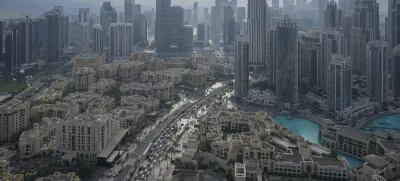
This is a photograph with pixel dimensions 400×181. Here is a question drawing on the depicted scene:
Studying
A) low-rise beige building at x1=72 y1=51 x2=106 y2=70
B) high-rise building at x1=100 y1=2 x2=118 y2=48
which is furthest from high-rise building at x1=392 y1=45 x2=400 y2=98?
high-rise building at x1=100 y1=2 x2=118 y2=48

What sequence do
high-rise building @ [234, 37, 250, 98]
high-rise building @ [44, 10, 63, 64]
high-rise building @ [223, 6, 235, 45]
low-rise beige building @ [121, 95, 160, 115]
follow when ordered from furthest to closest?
high-rise building @ [223, 6, 235, 45] < high-rise building @ [44, 10, 63, 64] < high-rise building @ [234, 37, 250, 98] < low-rise beige building @ [121, 95, 160, 115]

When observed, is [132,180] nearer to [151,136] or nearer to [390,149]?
[151,136]

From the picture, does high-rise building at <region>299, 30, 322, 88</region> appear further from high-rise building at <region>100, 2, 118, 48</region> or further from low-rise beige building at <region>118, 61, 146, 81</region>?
high-rise building at <region>100, 2, 118, 48</region>

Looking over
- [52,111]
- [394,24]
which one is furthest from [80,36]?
[394,24]

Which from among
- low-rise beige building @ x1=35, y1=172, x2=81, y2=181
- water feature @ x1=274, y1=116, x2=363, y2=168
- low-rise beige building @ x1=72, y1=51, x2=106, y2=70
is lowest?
low-rise beige building @ x1=35, y1=172, x2=81, y2=181

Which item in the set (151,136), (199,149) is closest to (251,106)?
(151,136)

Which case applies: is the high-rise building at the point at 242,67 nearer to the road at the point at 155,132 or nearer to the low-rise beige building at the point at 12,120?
the road at the point at 155,132
